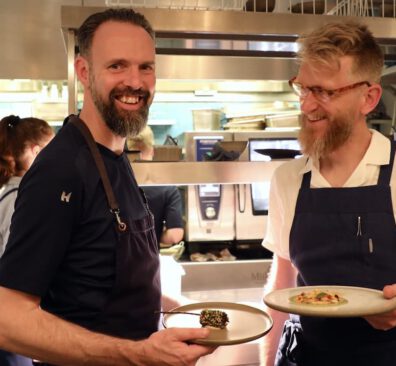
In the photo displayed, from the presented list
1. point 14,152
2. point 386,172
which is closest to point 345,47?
point 386,172

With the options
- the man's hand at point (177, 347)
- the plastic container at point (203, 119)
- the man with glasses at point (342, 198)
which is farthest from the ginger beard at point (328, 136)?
the plastic container at point (203, 119)

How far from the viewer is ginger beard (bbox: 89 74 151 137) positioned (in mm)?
1302

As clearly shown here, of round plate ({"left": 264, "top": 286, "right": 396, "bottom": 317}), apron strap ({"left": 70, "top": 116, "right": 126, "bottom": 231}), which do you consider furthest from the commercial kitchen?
apron strap ({"left": 70, "top": 116, "right": 126, "bottom": 231})

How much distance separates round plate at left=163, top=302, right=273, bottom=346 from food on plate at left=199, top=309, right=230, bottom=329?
0.04ft

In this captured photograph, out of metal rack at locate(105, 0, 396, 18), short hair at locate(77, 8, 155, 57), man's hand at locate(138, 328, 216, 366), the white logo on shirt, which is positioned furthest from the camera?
metal rack at locate(105, 0, 396, 18)

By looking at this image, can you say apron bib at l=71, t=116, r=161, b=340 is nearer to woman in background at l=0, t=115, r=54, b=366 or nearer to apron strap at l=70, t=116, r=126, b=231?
apron strap at l=70, t=116, r=126, b=231

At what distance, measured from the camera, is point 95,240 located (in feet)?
3.98

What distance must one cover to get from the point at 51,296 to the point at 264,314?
0.55m

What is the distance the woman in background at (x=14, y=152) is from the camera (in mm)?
2434

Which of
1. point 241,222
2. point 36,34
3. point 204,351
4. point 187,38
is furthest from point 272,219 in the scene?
point 36,34

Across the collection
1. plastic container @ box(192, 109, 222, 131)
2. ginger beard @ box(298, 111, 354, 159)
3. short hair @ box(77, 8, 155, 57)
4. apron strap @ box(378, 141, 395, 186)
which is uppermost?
plastic container @ box(192, 109, 222, 131)

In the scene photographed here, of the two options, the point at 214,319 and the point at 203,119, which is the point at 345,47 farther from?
the point at 203,119

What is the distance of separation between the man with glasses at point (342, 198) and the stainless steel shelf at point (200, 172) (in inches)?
20.7

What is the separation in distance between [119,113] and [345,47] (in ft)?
2.20
